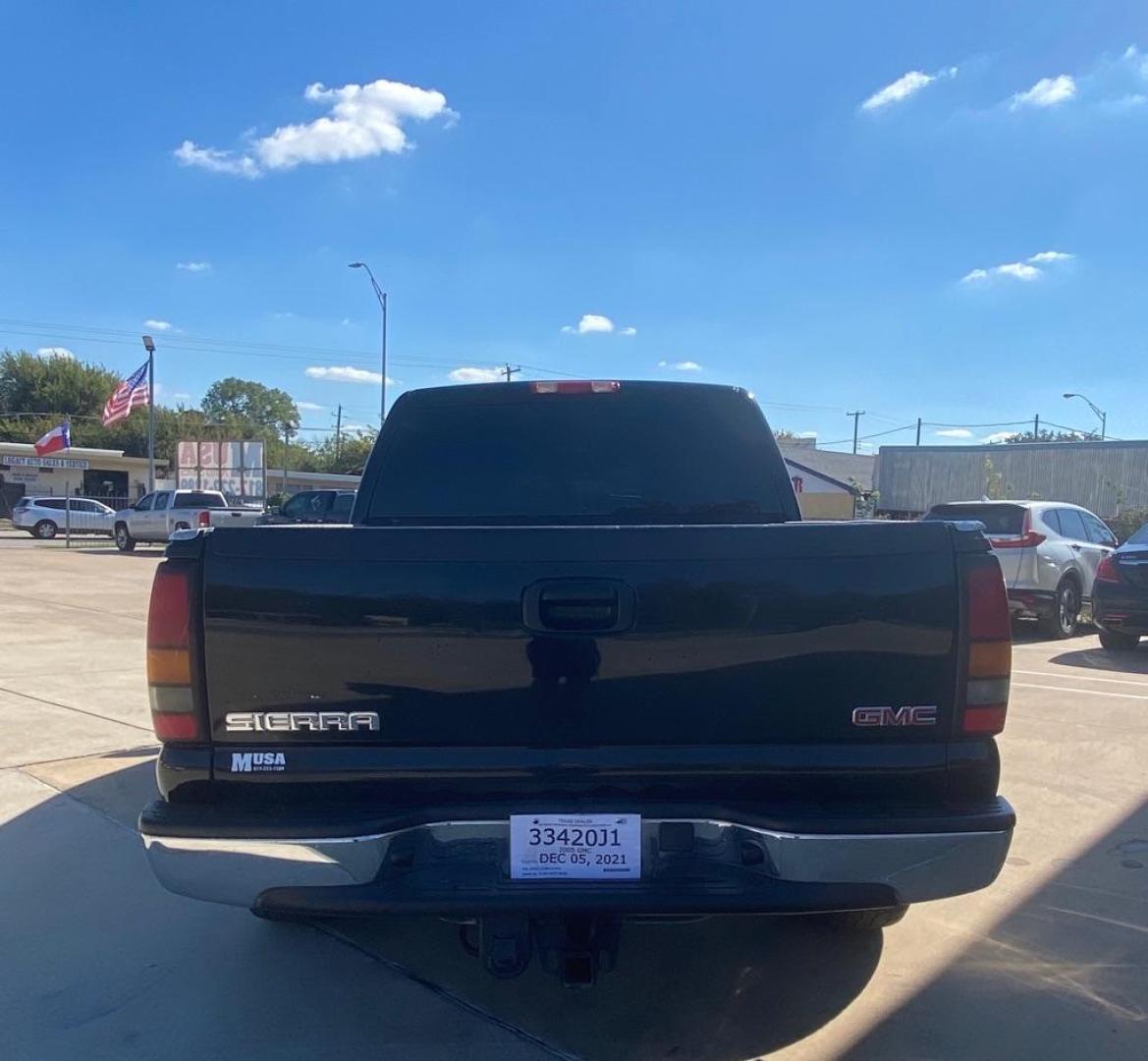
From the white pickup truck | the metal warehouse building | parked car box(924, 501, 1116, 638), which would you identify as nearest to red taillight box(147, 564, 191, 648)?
parked car box(924, 501, 1116, 638)

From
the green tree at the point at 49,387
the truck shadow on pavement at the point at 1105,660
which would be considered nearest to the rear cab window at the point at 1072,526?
the truck shadow on pavement at the point at 1105,660

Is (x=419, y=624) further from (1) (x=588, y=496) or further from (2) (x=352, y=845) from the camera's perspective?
(1) (x=588, y=496)

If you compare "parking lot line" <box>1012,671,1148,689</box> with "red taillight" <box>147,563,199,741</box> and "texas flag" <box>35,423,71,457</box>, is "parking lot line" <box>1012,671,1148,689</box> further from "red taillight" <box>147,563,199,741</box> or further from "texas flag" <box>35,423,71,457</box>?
"texas flag" <box>35,423,71,457</box>

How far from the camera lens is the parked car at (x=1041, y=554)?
11.6 m

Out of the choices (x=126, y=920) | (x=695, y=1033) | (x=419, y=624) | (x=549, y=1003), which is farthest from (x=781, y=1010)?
(x=126, y=920)

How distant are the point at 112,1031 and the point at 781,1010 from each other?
6.97 feet

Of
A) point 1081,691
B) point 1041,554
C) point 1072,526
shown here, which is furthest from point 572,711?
point 1072,526

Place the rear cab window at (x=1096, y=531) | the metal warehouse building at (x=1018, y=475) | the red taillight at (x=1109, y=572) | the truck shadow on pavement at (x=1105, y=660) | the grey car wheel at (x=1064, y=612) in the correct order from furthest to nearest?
the metal warehouse building at (x=1018, y=475)
the rear cab window at (x=1096, y=531)
the grey car wheel at (x=1064, y=612)
the red taillight at (x=1109, y=572)
the truck shadow on pavement at (x=1105, y=660)

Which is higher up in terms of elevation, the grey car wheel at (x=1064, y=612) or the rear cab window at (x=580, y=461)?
the rear cab window at (x=580, y=461)

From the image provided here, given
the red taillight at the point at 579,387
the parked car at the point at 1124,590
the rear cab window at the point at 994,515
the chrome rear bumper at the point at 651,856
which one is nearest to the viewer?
the chrome rear bumper at the point at 651,856

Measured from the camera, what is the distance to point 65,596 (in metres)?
15.7

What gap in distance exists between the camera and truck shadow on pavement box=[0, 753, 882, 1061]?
3133mm

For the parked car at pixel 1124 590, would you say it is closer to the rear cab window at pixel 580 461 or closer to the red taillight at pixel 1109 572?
the red taillight at pixel 1109 572

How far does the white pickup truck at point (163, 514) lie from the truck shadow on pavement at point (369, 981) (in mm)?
26126
